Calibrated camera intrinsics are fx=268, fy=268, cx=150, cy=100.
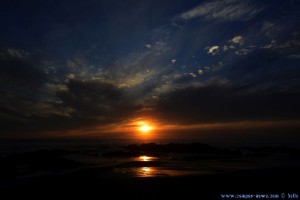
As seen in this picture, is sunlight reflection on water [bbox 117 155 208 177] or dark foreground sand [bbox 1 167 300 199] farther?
sunlight reflection on water [bbox 117 155 208 177]

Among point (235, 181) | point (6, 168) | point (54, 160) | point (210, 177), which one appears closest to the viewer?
point (235, 181)

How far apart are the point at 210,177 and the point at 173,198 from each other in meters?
5.44

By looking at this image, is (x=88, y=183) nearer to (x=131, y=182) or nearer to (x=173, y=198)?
(x=131, y=182)

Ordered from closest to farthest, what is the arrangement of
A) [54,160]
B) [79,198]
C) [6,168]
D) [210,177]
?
[79,198] → [210,177] → [6,168] → [54,160]

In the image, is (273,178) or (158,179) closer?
(273,178)

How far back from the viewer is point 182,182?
692 inches

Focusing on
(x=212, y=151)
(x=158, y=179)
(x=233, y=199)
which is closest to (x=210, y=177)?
(x=158, y=179)

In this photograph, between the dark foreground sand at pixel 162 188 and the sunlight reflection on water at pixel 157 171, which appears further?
the sunlight reflection on water at pixel 157 171

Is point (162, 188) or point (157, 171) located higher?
point (157, 171)

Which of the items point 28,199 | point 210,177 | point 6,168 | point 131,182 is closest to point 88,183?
point 131,182

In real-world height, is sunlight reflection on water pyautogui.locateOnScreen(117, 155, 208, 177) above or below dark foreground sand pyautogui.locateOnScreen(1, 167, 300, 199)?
above

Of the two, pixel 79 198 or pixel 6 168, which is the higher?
pixel 6 168

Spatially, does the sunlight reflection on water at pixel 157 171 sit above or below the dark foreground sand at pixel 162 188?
above

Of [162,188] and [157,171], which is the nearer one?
[162,188]
